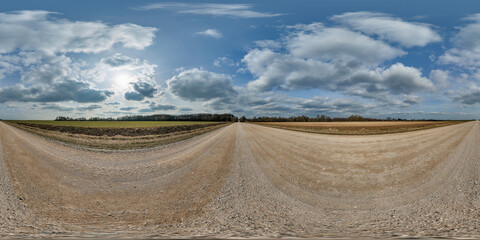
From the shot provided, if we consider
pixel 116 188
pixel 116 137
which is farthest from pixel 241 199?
pixel 116 137

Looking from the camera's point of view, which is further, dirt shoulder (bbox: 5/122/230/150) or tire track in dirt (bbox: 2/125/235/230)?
dirt shoulder (bbox: 5/122/230/150)

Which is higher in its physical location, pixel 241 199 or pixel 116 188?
pixel 241 199

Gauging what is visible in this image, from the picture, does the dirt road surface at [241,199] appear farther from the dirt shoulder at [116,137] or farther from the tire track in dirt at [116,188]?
the dirt shoulder at [116,137]

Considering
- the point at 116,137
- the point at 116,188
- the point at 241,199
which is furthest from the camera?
the point at 116,137

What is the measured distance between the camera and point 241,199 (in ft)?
23.3

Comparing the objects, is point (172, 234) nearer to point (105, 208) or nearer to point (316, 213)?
point (105, 208)

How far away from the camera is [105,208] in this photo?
701 centimetres

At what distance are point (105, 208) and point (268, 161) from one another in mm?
7618

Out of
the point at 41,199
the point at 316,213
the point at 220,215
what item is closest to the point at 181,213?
the point at 220,215

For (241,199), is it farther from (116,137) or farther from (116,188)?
(116,137)

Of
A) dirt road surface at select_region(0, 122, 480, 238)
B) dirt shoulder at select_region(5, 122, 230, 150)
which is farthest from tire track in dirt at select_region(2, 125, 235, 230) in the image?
dirt shoulder at select_region(5, 122, 230, 150)

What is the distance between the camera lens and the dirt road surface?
5512 millimetres

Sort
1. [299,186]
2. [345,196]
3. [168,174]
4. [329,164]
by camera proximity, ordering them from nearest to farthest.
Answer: [345,196]
[299,186]
[168,174]
[329,164]

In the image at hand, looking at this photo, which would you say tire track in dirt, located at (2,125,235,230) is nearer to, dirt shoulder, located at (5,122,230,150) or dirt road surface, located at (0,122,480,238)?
dirt road surface, located at (0,122,480,238)
